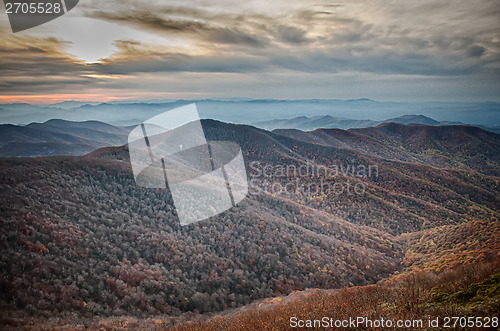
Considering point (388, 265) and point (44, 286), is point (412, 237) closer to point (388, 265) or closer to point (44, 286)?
point (388, 265)

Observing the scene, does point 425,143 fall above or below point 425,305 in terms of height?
above

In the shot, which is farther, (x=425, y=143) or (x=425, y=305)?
(x=425, y=143)

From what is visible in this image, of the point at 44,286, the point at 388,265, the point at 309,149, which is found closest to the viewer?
the point at 44,286

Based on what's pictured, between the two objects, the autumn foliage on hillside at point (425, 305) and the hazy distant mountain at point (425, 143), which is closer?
the autumn foliage on hillside at point (425, 305)

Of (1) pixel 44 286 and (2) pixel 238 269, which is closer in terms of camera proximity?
(1) pixel 44 286

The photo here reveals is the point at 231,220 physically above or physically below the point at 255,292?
above

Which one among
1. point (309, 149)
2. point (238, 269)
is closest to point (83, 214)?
point (238, 269)

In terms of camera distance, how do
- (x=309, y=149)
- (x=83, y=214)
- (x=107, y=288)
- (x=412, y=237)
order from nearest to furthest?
1. (x=107, y=288)
2. (x=83, y=214)
3. (x=412, y=237)
4. (x=309, y=149)

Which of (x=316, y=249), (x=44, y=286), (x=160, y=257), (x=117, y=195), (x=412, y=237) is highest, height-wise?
(x=117, y=195)

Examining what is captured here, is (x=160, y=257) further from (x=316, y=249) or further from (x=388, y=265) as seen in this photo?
(x=388, y=265)

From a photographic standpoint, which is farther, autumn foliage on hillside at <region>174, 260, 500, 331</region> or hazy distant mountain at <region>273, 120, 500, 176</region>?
hazy distant mountain at <region>273, 120, 500, 176</region>
